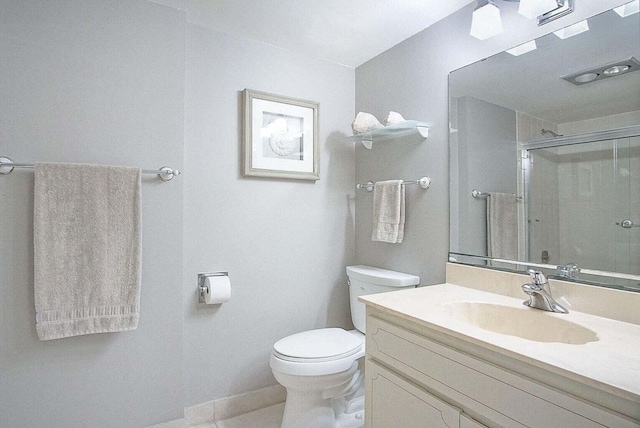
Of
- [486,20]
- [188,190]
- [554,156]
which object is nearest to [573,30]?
[486,20]

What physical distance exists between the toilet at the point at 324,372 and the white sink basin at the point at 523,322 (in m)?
0.49

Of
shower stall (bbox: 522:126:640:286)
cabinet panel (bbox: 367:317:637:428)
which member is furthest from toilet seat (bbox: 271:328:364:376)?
shower stall (bbox: 522:126:640:286)

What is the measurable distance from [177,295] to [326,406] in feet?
3.12

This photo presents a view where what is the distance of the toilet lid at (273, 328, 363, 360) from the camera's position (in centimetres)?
160

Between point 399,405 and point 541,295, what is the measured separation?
2.12 ft

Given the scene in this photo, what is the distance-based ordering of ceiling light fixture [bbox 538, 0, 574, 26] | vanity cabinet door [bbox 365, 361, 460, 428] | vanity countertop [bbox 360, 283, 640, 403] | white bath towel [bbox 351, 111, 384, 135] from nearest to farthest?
vanity countertop [bbox 360, 283, 640, 403] → vanity cabinet door [bbox 365, 361, 460, 428] → ceiling light fixture [bbox 538, 0, 574, 26] → white bath towel [bbox 351, 111, 384, 135]

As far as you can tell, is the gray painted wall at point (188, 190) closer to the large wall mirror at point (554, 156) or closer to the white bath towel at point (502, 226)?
the large wall mirror at point (554, 156)

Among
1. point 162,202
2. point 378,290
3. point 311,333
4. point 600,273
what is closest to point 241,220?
point 162,202

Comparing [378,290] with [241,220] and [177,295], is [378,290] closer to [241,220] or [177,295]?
[241,220]

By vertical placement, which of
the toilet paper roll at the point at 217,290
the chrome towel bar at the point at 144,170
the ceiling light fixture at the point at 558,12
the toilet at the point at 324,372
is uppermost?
the ceiling light fixture at the point at 558,12

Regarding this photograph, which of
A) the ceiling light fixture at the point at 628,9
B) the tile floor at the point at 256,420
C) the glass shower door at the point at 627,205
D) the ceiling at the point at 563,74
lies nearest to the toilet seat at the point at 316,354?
the tile floor at the point at 256,420

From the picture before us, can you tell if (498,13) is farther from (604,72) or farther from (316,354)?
(316,354)

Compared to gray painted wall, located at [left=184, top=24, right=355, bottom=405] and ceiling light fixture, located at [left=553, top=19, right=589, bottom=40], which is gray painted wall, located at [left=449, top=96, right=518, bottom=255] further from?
gray painted wall, located at [left=184, top=24, right=355, bottom=405]

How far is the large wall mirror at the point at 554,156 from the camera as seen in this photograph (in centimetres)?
114
